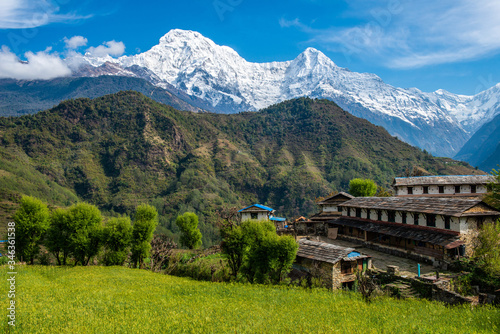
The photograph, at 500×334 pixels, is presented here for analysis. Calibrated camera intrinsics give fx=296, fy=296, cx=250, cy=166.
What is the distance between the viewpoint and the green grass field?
44.3 ft

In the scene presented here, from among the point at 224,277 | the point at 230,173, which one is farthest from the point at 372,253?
the point at 230,173

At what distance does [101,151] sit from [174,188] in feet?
202

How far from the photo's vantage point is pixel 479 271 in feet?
85.5

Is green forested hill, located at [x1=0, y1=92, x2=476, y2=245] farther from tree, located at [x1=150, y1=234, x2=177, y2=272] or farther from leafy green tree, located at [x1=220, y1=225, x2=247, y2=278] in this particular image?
leafy green tree, located at [x1=220, y1=225, x2=247, y2=278]

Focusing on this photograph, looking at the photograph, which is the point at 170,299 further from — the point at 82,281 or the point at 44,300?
the point at 82,281

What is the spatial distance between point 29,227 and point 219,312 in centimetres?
3481

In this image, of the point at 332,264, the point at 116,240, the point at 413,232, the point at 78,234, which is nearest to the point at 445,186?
the point at 413,232

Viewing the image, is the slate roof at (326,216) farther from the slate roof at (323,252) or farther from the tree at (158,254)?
the tree at (158,254)

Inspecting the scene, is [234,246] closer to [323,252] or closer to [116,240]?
[323,252]

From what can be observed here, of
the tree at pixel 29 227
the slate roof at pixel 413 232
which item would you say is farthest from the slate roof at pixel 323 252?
the tree at pixel 29 227

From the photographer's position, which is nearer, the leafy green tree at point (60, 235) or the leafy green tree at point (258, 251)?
the leafy green tree at point (258, 251)

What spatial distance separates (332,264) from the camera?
25.5 metres

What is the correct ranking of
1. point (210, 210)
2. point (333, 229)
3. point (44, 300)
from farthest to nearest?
point (210, 210)
point (333, 229)
point (44, 300)

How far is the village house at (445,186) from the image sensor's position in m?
53.9
